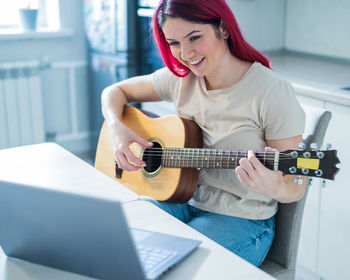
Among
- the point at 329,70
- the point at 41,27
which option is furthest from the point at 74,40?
the point at 329,70

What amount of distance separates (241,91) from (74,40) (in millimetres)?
2132

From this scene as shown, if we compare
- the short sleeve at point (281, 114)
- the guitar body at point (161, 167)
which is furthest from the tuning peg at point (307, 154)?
the guitar body at point (161, 167)

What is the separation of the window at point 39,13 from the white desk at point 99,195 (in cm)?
191

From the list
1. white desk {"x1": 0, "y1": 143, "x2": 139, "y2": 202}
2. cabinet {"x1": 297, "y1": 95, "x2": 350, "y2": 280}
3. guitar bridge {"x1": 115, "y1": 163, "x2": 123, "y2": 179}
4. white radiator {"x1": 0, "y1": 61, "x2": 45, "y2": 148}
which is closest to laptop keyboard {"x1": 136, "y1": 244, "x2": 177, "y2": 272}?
white desk {"x1": 0, "y1": 143, "x2": 139, "y2": 202}

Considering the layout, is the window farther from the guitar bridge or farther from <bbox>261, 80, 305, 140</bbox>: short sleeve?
<bbox>261, 80, 305, 140</bbox>: short sleeve

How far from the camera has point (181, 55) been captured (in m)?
1.35

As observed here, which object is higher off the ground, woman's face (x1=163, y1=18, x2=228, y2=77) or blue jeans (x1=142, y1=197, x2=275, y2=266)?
woman's face (x1=163, y1=18, x2=228, y2=77)

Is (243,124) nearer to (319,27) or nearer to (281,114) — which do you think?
(281,114)

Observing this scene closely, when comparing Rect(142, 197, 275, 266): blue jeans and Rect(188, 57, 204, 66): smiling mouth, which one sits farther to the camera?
Rect(188, 57, 204, 66): smiling mouth

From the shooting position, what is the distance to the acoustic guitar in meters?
1.25

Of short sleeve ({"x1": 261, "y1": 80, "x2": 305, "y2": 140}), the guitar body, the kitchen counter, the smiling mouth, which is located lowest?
the guitar body

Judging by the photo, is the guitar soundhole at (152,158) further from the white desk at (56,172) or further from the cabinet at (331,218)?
the cabinet at (331,218)

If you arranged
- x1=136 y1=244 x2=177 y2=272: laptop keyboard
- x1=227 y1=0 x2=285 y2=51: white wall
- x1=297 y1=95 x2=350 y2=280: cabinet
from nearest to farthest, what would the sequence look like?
x1=136 y1=244 x2=177 y2=272: laptop keyboard → x1=297 y1=95 x2=350 y2=280: cabinet → x1=227 y1=0 x2=285 y2=51: white wall

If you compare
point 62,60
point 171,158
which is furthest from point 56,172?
A: point 62,60
